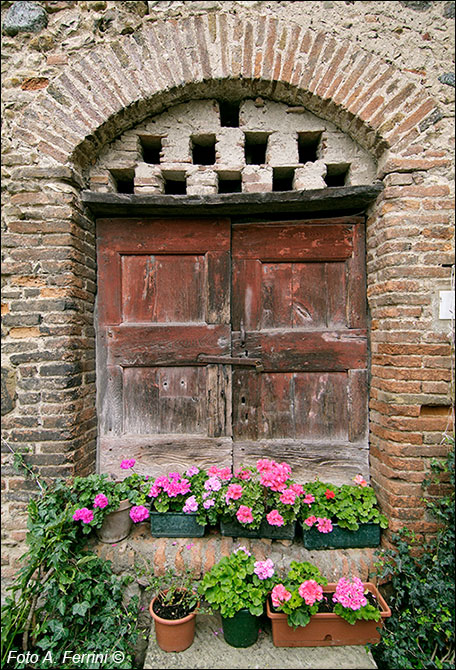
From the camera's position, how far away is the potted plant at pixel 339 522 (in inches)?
99.3

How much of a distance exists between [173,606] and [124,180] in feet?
10.1

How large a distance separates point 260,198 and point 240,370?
52.3 inches

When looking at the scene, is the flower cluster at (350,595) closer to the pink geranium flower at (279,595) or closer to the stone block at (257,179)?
the pink geranium flower at (279,595)

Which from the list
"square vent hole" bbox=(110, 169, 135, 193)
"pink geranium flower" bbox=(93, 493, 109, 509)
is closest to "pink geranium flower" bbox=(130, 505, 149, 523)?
"pink geranium flower" bbox=(93, 493, 109, 509)

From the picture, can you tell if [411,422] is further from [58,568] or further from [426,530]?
[58,568]

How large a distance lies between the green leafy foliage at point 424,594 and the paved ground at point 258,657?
0.24 m

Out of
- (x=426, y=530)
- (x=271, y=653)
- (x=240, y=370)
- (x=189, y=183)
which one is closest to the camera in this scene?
(x=271, y=653)

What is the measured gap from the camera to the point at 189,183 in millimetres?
2748

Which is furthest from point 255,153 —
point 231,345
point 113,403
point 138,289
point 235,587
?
point 235,587

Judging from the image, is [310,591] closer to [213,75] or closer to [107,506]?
[107,506]

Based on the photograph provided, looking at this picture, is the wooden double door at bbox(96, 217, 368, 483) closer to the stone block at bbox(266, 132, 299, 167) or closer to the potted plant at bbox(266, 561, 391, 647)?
the stone block at bbox(266, 132, 299, 167)

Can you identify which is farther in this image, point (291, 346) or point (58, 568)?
point (291, 346)

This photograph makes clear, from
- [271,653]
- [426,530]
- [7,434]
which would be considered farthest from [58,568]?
[426,530]

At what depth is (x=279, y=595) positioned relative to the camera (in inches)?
83.9
